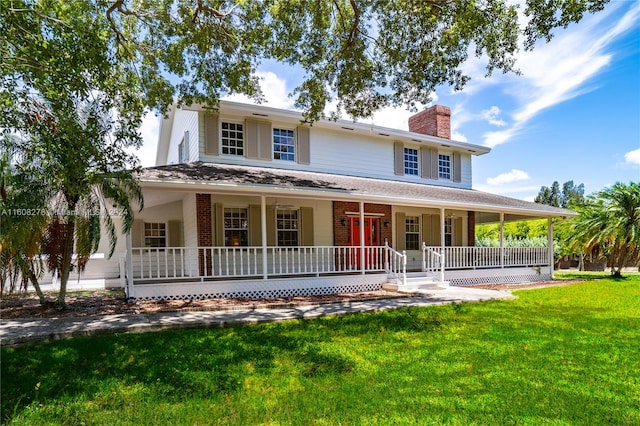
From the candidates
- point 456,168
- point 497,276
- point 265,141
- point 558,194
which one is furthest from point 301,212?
point 558,194

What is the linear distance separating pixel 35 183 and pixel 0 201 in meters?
0.71

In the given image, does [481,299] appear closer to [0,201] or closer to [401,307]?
[401,307]

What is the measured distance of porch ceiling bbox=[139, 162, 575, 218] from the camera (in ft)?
31.7

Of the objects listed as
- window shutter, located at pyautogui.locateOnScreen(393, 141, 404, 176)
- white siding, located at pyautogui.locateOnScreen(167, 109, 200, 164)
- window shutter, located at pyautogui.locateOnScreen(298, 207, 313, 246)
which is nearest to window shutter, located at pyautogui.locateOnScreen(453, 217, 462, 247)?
window shutter, located at pyautogui.locateOnScreen(393, 141, 404, 176)

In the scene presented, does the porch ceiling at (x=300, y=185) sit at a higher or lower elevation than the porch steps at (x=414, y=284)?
higher

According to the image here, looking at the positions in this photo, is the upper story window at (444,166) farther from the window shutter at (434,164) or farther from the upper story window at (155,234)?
the upper story window at (155,234)

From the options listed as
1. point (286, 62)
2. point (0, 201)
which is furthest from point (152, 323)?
point (286, 62)

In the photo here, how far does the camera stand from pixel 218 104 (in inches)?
457

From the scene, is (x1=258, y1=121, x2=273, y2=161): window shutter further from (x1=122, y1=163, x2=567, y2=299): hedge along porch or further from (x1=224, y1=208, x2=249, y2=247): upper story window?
(x1=224, y1=208, x2=249, y2=247): upper story window

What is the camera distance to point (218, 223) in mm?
12203

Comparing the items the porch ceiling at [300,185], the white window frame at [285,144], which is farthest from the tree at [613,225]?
the white window frame at [285,144]

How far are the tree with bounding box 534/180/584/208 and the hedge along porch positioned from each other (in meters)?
66.1

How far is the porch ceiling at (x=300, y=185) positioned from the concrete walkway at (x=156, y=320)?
3.25 m

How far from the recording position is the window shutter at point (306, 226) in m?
13.4
